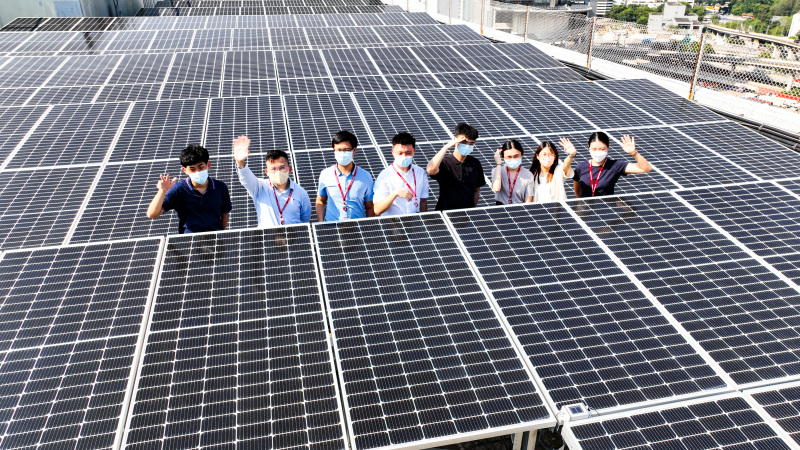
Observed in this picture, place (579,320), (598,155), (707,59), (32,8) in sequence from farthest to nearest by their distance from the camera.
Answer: (32,8) → (707,59) → (598,155) → (579,320)

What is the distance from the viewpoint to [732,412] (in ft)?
13.2

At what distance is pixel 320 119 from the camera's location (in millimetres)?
11359

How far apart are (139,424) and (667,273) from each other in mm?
5462

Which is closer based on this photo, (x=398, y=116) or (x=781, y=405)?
(x=781, y=405)

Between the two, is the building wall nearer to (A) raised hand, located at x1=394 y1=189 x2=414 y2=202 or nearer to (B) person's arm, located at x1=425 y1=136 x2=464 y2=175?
(B) person's arm, located at x1=425 y1=136 x2=464 y2=175

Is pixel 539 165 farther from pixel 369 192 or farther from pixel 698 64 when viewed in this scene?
pixel 698 64

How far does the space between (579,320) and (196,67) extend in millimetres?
16411

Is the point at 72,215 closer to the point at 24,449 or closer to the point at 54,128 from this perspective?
the point at 54,128

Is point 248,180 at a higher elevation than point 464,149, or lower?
lower

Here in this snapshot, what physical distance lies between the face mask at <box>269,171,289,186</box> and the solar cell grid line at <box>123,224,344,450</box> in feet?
4.21

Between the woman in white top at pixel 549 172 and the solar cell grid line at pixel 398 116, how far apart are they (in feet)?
10.4

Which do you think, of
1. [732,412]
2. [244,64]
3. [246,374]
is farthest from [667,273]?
[244,64]

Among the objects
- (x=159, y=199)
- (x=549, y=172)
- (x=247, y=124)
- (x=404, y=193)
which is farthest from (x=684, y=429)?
(x=247, y=124)

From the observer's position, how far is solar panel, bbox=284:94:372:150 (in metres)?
10.4
